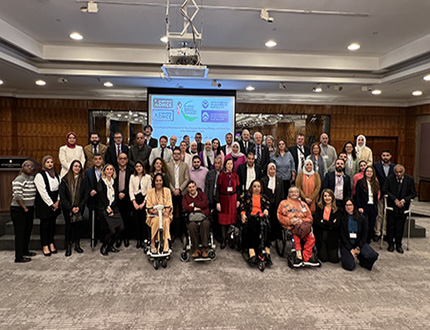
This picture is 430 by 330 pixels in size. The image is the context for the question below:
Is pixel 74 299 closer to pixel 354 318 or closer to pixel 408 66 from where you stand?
pixel 354 318

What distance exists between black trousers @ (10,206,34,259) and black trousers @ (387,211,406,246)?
5.99m

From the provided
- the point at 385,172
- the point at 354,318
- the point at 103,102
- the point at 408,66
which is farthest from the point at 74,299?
the point at 103,102

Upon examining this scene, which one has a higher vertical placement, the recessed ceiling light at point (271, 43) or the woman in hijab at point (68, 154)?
the recessed ceiling light at point (271, 43)

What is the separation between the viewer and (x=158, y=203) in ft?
15.0

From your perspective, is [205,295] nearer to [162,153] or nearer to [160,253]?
[160,253]

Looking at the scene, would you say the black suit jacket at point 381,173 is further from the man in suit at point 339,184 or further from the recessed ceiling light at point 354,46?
the recessed ceiling light at point 354,46

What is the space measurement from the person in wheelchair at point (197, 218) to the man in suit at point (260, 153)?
1.48 m

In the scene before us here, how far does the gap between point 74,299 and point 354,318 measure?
313cm

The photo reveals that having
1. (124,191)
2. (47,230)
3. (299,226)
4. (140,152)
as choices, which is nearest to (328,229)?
(299,226)

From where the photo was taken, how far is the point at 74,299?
11.1 feet

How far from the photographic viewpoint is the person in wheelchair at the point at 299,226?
4328 mm

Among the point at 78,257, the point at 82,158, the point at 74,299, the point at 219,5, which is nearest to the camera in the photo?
the point at 74,299

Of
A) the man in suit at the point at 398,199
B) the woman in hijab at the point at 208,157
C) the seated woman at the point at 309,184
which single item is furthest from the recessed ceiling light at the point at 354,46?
the woman in hijab at the point at 208,157

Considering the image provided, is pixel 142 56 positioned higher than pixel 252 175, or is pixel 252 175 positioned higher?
pixel 142 56
